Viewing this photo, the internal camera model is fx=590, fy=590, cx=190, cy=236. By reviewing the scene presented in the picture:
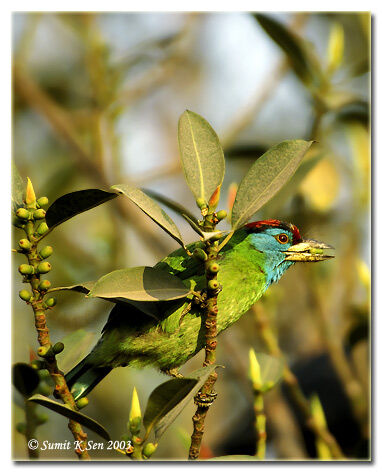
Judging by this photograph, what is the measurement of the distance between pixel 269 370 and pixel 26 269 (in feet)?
3.29

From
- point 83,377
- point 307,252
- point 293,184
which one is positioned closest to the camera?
point 83,377

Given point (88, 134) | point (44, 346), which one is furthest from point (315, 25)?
point (44, 346)

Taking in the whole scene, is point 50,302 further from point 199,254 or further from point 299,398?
point 299,398

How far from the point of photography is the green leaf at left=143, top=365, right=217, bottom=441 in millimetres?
1330

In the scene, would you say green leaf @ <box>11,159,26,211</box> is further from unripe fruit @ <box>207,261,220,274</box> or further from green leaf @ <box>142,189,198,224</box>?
unripe fruit @ <box>207,261,220,274</box>

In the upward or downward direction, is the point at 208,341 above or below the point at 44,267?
below

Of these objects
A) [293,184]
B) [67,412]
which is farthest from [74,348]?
[293,184]

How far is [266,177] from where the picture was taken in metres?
1.41

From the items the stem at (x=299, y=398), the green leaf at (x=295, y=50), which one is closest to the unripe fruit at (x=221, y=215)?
the stem at (x=299, y=398)

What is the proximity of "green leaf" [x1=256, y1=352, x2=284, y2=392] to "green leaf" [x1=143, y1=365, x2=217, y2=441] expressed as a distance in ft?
1.91

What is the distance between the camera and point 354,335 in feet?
8.46

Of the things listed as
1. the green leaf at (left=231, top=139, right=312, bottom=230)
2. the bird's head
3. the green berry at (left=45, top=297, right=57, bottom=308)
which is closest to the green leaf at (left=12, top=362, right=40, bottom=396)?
the green berry at (left=45, top=297, right=57, bottom=308)

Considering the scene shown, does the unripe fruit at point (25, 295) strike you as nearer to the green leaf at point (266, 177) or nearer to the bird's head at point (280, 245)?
the green leaf at point (266, 177)

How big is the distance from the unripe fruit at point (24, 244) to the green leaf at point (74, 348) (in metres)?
0.58
